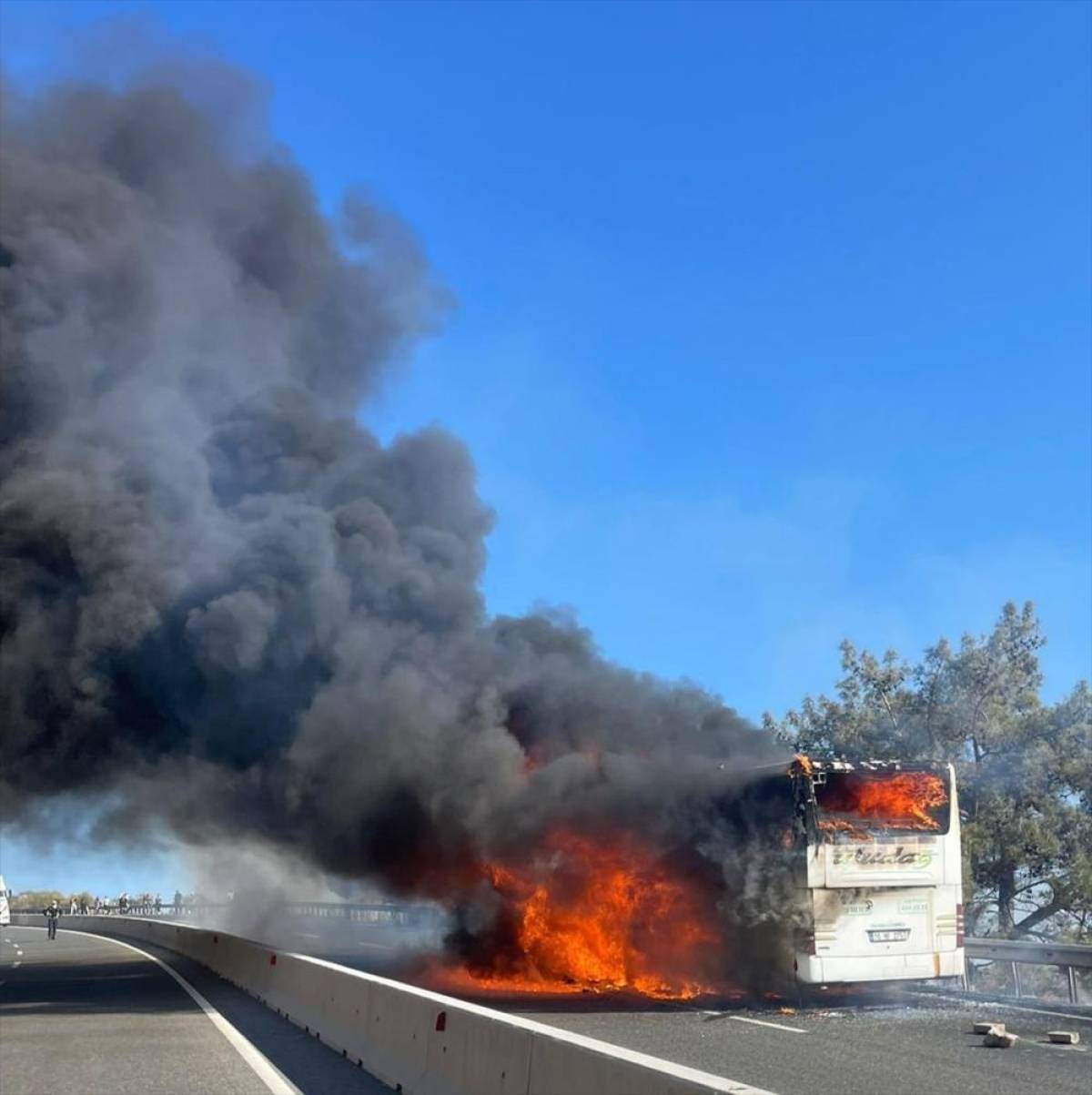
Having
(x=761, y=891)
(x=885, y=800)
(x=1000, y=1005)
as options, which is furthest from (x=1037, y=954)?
(x=761, y=891)

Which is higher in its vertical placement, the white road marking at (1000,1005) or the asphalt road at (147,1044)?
the white road marking at (1000,1005)

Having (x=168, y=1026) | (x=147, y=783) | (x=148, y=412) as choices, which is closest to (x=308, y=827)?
(x=147, y=783)

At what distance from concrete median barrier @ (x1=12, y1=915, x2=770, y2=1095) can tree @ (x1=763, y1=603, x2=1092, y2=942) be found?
13464 millimetres

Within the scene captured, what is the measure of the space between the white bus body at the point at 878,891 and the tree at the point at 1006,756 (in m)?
9.65

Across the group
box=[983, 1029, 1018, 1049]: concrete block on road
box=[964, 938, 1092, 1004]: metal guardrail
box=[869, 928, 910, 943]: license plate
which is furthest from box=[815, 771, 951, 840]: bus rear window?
box=[983, 1029, 1018, 1049]: concrete block on road

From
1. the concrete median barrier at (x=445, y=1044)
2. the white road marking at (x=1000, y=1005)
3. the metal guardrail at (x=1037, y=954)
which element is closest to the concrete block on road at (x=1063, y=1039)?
the white road marking at (x=1000, y=1005)

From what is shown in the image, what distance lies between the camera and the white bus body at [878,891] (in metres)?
13.5

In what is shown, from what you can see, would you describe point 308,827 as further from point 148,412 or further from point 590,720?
point 148,412

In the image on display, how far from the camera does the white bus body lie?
44.4ft

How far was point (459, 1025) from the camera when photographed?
785cm

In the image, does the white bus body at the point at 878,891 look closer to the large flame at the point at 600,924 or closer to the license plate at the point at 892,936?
the license plate at the point at 892,936

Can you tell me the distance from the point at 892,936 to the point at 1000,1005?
89.3 inches

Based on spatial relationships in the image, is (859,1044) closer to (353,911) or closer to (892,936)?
(892,936)

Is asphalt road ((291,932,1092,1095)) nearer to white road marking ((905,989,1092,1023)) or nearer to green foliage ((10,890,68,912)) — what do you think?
white road marking ((905,989,1092,1023))
